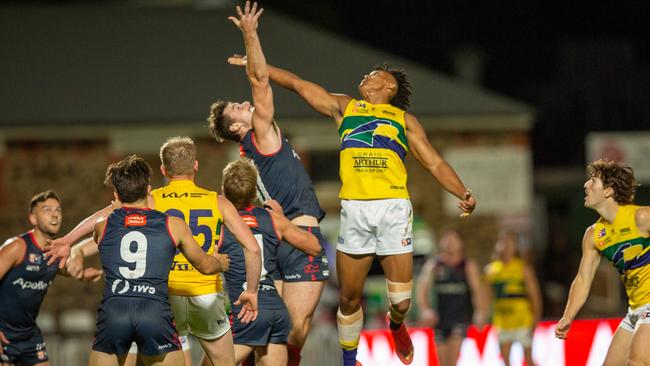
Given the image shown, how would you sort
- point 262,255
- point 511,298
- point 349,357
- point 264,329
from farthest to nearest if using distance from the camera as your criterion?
point 511,298 → point 349,357 → point 262,255 → point 264,329

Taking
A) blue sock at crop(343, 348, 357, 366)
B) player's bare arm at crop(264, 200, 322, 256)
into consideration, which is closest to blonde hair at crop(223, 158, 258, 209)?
player's bare arm at crop(264, 200, 322, 256)

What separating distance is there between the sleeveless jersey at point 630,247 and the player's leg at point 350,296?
190 cm

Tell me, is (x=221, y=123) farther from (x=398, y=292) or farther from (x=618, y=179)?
(x=618, y=179)

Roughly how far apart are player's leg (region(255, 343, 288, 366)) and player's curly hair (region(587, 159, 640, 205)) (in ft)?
9.64

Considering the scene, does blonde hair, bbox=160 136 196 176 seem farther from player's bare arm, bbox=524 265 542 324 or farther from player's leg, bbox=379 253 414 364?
player's bare arm, bbox=524 265 542 324

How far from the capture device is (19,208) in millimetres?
19094

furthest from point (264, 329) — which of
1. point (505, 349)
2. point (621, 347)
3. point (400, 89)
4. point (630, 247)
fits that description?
point (505, 349)

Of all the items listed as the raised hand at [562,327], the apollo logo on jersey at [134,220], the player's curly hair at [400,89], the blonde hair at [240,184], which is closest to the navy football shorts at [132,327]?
the apollo logo on jersey at [134,220]

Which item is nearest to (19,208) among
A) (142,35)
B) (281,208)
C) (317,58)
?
(142,35)

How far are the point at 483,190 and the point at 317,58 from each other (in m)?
4.63

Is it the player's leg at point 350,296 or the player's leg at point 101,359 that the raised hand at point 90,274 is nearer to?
the player's leg at point 101,359

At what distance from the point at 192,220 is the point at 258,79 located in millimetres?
1279

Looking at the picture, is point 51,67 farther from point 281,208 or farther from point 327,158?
point 281,208

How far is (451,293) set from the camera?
13.0 meters
